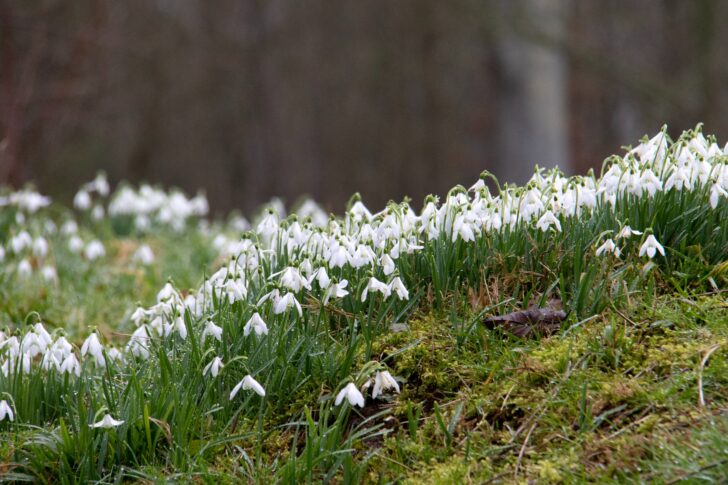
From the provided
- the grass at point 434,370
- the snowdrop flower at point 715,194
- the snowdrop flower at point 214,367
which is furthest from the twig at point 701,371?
the snowdrop flower at point 214,367

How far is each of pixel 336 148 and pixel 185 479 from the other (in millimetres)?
19958

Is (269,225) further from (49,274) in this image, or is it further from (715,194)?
(49,274)

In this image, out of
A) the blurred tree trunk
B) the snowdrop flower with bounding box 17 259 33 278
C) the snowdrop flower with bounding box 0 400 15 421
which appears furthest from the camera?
→ the blurred tree trunk

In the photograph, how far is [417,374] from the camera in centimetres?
299

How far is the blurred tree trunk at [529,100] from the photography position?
10.5 metres

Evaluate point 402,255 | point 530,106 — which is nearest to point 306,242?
point 402,255

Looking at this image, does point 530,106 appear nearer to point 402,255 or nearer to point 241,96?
point 402,255

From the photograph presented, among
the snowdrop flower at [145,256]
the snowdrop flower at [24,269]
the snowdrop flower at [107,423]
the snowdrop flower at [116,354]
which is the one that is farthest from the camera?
the snowdrop flower at [145,256]

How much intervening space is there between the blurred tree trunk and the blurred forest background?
2 cm

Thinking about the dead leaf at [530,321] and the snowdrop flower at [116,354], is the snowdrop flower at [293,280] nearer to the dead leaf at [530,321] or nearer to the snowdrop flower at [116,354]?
the dead leaf at [530,321]

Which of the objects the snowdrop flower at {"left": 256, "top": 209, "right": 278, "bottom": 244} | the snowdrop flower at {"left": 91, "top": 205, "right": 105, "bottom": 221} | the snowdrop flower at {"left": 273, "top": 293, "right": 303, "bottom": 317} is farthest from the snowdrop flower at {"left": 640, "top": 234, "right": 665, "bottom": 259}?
the snowdrop flower at {"left": 91, "top": 205, "right": 105, "bottom": 221}

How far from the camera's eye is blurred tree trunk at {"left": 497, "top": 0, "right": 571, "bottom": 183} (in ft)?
34.3

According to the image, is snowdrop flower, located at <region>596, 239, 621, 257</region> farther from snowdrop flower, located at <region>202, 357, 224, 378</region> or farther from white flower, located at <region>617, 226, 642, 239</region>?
snowdrop flower, located at <region>202, 357, 224, 378</region>

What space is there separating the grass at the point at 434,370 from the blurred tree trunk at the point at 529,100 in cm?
719
